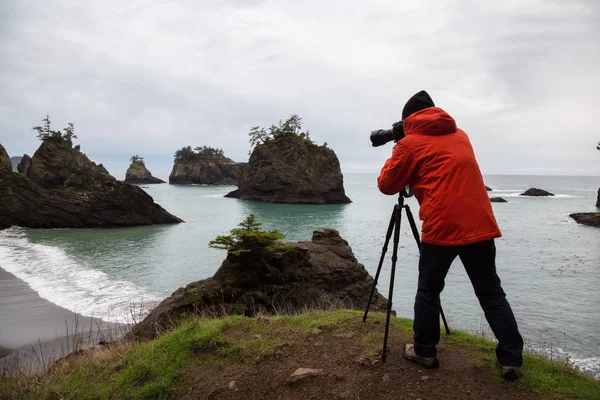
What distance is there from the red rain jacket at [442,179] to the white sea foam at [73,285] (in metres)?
9.64

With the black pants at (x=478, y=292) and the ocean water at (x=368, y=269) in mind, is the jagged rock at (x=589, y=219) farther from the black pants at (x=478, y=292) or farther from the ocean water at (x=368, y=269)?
the black pants at (x=478, y=292)

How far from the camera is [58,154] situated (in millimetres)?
47906

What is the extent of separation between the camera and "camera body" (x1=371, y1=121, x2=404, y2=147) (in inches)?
156

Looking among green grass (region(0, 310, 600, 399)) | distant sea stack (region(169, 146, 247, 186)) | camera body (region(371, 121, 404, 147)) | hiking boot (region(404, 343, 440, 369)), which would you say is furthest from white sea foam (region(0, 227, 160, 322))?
distant sea stack (region(169, 146, 247, 186))

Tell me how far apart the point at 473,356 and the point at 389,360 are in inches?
34.9

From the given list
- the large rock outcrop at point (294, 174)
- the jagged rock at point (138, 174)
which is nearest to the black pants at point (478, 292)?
the large rock outcrop at point (294, 174)

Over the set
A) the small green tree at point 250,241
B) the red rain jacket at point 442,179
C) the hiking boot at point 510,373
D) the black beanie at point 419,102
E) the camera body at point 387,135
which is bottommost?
the hiking boot at point 510,373

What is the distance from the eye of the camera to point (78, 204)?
107 feet

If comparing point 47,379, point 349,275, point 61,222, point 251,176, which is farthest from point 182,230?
point 251,176

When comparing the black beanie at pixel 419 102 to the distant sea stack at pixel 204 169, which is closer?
the black beanie at pixel 419 102

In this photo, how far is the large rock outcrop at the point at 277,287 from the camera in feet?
25.7

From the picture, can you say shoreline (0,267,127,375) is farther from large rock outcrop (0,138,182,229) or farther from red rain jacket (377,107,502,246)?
large rock outcrop (0,138,182,229)

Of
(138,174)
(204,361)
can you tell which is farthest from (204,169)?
(204,361)

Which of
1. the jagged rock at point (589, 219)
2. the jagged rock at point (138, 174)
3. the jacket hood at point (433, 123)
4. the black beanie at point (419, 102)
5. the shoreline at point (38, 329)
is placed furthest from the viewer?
the jagged rock at point (138, 174)
